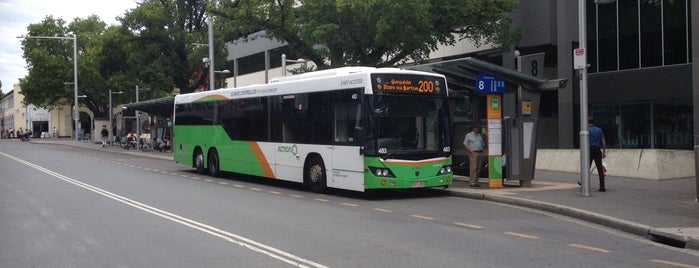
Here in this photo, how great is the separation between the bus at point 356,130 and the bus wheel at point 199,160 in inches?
185

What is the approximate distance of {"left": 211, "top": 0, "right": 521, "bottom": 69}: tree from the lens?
85.0ft

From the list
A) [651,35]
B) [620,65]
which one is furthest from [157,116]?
[651,35]

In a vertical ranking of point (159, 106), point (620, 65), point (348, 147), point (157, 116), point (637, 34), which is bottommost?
point (348, 147)

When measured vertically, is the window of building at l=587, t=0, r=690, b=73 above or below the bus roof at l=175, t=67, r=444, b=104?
above

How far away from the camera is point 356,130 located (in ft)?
48.2

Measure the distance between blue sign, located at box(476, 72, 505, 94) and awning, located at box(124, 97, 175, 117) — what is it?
834 inches

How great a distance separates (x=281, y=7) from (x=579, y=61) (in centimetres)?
1782

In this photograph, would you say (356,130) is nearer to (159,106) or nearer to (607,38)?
(607,38)

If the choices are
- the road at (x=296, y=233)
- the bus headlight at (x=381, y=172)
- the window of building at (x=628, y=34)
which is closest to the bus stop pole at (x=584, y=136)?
the road at (x=296, y=233)

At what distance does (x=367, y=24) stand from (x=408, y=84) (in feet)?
40.4

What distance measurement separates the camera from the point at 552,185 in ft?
55.9

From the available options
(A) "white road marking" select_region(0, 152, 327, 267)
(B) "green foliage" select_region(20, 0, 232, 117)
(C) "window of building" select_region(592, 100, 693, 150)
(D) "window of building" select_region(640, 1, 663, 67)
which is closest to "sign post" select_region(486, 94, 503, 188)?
(A) "white road marking" select_region(0, 152, 327, 267)

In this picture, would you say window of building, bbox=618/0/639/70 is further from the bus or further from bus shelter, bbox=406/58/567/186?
the bus

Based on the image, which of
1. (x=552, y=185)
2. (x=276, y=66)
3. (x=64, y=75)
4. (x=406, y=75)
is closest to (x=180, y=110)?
(x=406, y=75)
